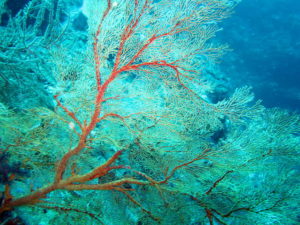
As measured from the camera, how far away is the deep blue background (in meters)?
16.0

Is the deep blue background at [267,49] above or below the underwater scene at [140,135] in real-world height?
above

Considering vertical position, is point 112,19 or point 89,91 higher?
point 112,19

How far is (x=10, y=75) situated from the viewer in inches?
151

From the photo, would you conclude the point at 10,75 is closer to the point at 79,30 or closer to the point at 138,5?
the point at 138,5

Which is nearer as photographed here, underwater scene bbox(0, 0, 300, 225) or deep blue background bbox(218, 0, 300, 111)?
underwater scene bbox(0, 0, 300, 225)

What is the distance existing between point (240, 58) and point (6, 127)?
19.5 metres

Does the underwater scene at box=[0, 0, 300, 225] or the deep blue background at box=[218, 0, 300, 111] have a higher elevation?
the deep blue background at box=[218, 0, 300, 111]

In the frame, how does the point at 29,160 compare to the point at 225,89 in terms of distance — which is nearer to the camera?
the point at 29,160

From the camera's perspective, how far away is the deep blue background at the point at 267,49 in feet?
52.3

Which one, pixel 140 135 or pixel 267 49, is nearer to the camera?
pixel 140 135

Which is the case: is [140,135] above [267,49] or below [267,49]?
below

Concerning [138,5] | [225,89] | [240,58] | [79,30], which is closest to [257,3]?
[240,58]

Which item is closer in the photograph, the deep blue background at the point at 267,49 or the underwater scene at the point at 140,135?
the underwater scene at the point at 140,135

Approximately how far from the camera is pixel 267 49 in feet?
55.7
